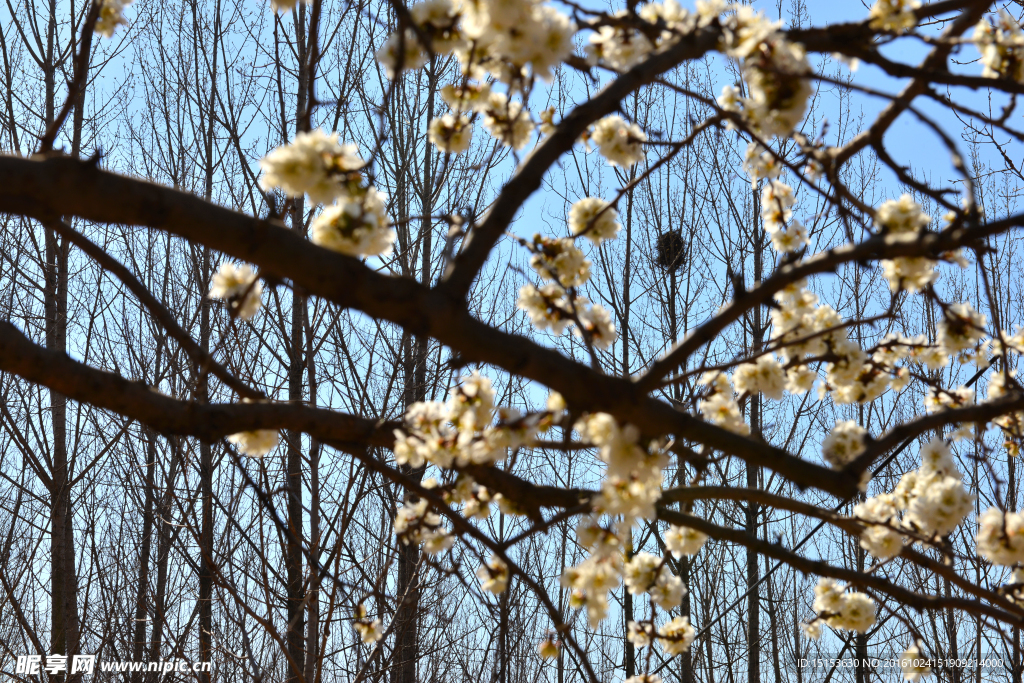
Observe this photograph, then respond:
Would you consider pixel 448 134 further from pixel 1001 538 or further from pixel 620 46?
Result: pixel 1001 538

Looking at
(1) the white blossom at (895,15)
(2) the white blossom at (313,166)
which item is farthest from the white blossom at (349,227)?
(1) the white blossom at (895,15)

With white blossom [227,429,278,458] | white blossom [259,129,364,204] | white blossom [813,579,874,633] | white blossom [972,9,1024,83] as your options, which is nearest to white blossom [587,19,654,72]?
white blossom [259,129,364,204]

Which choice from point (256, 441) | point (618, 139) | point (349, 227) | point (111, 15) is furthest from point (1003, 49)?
point (111, 15)

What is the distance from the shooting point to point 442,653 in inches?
224

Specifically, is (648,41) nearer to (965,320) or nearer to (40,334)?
(965,320)

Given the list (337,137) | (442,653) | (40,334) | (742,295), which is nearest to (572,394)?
(742,295)

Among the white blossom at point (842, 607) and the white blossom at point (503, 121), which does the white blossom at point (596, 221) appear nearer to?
the white blossom at point (503, 121)

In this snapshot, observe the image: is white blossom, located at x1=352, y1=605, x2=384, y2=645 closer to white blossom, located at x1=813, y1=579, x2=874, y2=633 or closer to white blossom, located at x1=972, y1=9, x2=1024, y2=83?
white blossom, located at x1=813, y1=579, x2=874, y2=633

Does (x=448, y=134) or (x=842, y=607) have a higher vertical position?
(x=448, y=134)

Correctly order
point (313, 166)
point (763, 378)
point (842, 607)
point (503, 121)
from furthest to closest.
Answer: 1. point (842, 607)
2. point (763, 378)
3. point (503, 121)
4. point (313, 166)

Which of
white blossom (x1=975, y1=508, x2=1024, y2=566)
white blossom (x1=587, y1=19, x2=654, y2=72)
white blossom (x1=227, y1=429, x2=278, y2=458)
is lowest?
white blossom (x1=975, y1=508, x2=1024, y2=566)

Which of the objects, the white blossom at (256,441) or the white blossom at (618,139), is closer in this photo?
the white blossom at (256,441)

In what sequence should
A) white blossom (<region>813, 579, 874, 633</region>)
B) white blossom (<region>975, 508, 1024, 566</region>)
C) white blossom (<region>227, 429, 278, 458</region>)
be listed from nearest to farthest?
white blossom (<region>975, 508, 1024, 566</region>) → white blossom (<region>227, 429, 278, 458</region>) → white blossom (<region>813, 579, 874, 633</region>)

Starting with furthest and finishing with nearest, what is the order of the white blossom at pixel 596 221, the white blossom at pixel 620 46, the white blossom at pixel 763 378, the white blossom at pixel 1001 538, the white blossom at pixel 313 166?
1. the white blossom at pixel 596 221
2. the white blossom at pixel 763 378
3. the white blossom at pixel 1001 538
4. the white blossom at pixel 620 46
5. the white blossom at pixel 313 166
